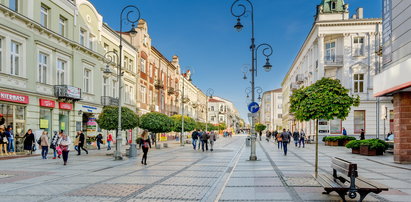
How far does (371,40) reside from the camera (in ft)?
131

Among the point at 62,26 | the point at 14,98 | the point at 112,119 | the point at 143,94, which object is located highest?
the point at 62,26

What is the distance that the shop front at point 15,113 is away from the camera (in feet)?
65.8

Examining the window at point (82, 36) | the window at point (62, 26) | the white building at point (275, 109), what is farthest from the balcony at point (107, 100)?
the white building at point (275, 109)

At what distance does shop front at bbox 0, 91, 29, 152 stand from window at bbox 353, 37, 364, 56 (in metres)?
32.8

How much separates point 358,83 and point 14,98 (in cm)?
3309

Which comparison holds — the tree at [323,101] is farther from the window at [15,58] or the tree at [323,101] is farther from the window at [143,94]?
the window at [143,94]

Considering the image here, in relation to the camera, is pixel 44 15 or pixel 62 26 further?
pixel 62 26

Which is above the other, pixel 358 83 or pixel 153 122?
pixel 358 83

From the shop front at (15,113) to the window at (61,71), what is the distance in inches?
192

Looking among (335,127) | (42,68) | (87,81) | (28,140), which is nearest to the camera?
(28,140)

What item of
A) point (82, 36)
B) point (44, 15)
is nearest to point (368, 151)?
point (44, 15)

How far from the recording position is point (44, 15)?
24.5 meters

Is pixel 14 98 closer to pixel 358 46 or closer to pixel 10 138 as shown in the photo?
pixel 10 138

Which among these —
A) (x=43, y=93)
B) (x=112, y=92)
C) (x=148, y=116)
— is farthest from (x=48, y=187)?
(x=112, y=92)
